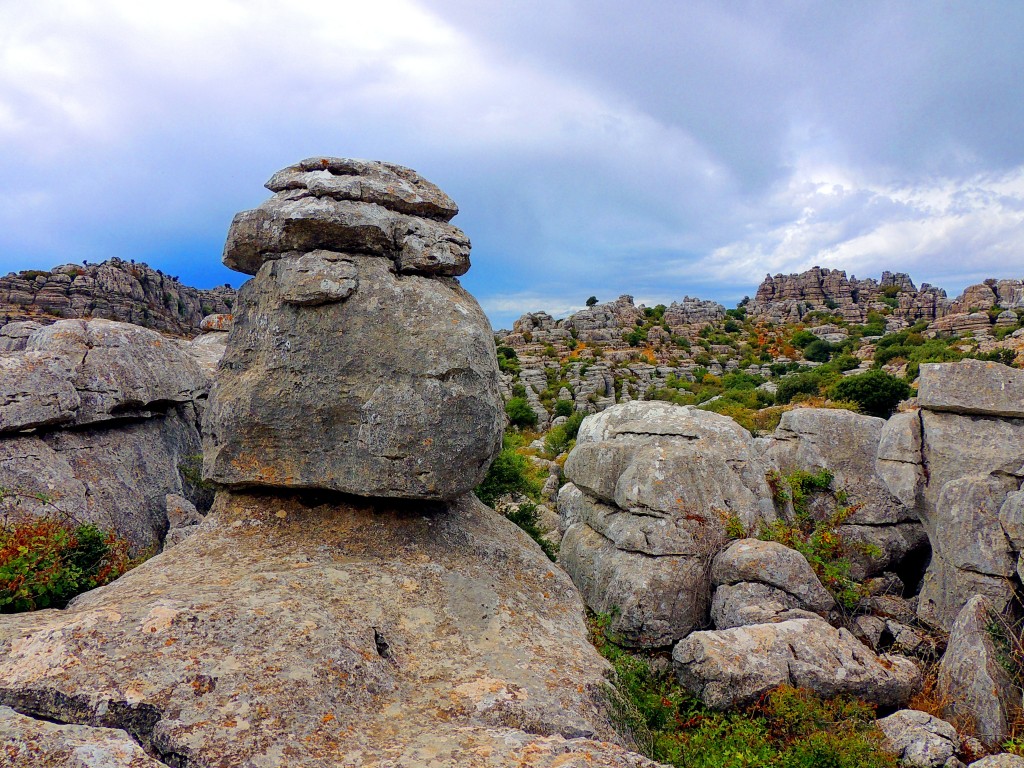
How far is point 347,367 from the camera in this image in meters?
7.41

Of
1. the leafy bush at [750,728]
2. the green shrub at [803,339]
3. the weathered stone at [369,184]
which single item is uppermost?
the green shrub at [803,339]

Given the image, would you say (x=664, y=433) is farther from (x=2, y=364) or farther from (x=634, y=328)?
(x=634, y=328)

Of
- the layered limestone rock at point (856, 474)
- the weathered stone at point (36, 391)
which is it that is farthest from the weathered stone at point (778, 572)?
the weathered stone at point (36, 391)

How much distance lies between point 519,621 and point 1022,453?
9.49 metres

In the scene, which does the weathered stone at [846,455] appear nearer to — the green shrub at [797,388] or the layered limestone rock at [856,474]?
the layered limestone rock at [856,474]

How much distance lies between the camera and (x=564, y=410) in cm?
4719

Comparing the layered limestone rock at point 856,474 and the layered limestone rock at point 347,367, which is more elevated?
the layered limestone rock at point 347,367

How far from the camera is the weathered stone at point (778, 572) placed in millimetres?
10023

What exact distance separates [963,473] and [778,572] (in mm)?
4146

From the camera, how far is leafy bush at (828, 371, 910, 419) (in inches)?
1090

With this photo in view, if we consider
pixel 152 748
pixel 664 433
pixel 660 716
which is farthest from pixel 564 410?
pixel 152 748

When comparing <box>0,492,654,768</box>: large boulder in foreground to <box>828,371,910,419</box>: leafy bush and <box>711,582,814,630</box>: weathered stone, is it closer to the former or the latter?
<box>711,582,814,630</box>: weathered stone

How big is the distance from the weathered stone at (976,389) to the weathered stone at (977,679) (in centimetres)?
383

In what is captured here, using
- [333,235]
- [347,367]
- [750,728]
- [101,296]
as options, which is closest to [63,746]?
[347,367]
